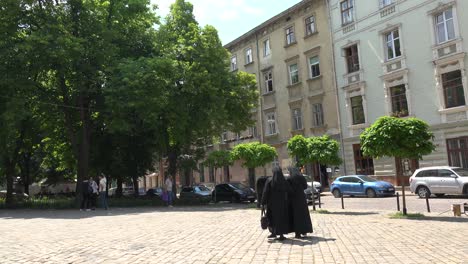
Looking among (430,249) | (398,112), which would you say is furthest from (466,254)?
(398,112)

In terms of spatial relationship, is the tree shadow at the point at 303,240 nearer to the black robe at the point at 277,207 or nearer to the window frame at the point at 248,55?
the black robe at the point at 277,207

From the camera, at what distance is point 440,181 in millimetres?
23297

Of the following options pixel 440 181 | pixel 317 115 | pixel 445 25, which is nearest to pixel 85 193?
pixel 440 181

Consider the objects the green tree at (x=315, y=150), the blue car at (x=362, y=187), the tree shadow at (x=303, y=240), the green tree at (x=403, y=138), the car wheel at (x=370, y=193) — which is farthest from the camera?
the car wheel at (x=370, y=193)

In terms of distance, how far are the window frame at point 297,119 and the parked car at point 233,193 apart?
38.1 feet

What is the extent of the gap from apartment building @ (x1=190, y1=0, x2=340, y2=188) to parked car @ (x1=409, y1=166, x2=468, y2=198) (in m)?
10.9

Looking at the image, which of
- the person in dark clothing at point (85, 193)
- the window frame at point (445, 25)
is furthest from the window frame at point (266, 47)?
the person in dark clothing at point (85, 193)

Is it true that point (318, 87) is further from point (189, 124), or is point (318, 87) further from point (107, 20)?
point (107, 20)

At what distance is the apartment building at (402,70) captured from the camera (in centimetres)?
2758

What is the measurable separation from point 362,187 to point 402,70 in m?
8.32

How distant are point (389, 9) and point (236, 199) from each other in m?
15.9

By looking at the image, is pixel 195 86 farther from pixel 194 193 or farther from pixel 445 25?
pixel 445 25

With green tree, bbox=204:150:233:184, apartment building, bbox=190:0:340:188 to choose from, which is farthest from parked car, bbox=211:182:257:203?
apartment building, bbox=190:0:340:188

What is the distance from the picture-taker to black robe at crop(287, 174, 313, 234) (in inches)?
400
